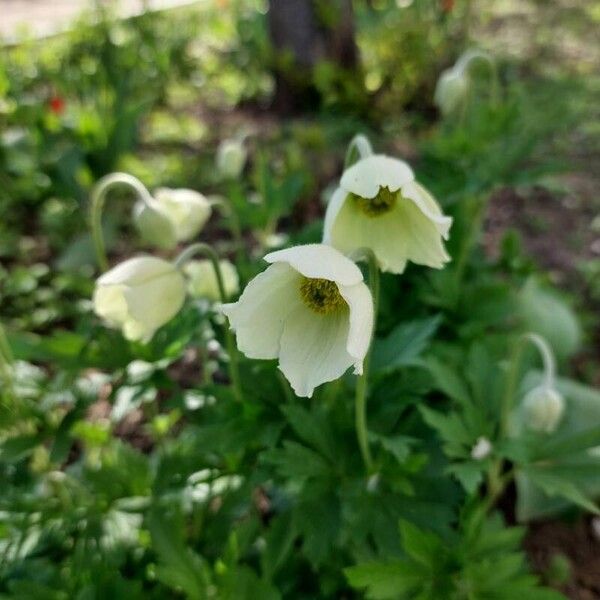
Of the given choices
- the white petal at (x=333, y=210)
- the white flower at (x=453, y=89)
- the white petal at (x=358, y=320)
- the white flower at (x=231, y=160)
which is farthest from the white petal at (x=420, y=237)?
the white flower at (x=231, y=160)

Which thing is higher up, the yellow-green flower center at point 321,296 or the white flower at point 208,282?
the yellow-green flower center at point 321,296

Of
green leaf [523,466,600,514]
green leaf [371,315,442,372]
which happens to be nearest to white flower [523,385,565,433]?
green leaf [523,466,600,514]

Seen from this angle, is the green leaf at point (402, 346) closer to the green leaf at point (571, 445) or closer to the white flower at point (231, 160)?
the green leaf at point (571, 445)

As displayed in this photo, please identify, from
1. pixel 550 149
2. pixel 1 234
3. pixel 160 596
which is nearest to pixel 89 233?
pixel 1 234

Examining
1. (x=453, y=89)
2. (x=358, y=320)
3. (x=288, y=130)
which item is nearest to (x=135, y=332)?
(x=358, y=320)

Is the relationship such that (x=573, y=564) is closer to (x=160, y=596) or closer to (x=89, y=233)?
(x=160, y=596)

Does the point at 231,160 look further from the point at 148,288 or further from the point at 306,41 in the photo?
the point at 306,41
